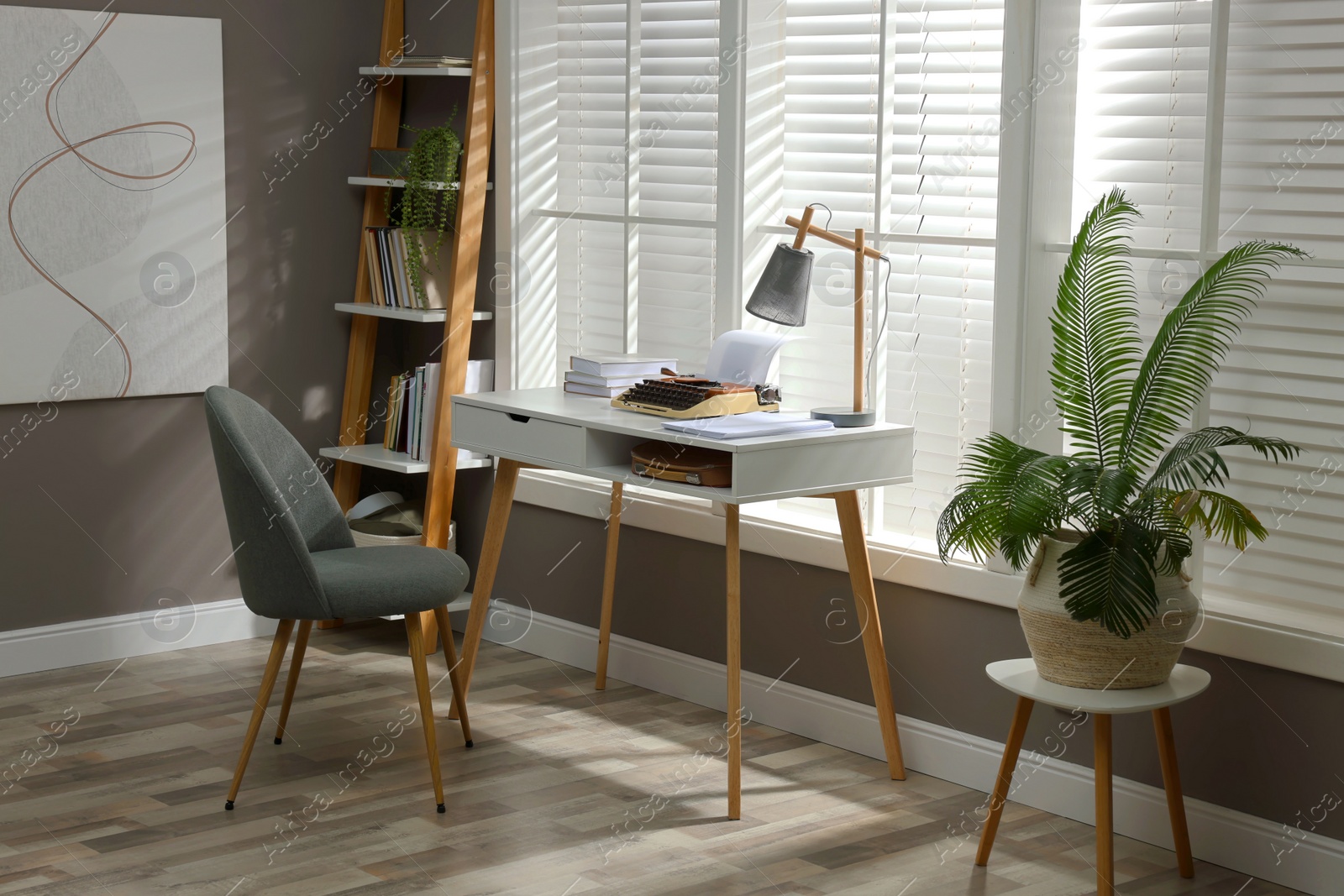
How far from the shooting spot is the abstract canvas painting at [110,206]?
4105 mm

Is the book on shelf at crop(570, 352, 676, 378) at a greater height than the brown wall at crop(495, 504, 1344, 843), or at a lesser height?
greater

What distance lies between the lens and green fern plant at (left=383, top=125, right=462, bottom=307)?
4422 millimetres

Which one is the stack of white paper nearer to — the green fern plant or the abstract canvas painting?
the green fern plant

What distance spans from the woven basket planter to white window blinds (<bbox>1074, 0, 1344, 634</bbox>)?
0.28 metres

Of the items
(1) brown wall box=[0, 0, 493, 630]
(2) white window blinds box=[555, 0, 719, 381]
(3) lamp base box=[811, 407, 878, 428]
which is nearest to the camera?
(3) lamp base box=[811, 407, 878, 428]

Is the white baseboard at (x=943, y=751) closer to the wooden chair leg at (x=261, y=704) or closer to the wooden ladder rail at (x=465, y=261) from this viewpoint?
the wooden ladder rail at (x=465, y=261)

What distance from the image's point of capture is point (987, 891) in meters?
2.80

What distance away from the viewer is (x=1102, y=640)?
2701 mm

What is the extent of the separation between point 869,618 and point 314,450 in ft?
7.18

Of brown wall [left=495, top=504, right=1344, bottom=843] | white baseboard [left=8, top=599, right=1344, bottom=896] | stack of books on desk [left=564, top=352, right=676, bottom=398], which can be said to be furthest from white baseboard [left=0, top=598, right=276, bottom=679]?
stack of books on desk [left=564, top=352, right=676, bottom=398]

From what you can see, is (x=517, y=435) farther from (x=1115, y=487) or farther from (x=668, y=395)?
(x=1115, y=487)

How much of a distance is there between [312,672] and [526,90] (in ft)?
6.07

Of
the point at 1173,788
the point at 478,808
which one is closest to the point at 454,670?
the point at 478,808

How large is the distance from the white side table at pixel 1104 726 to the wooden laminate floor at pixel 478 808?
0.35ft
